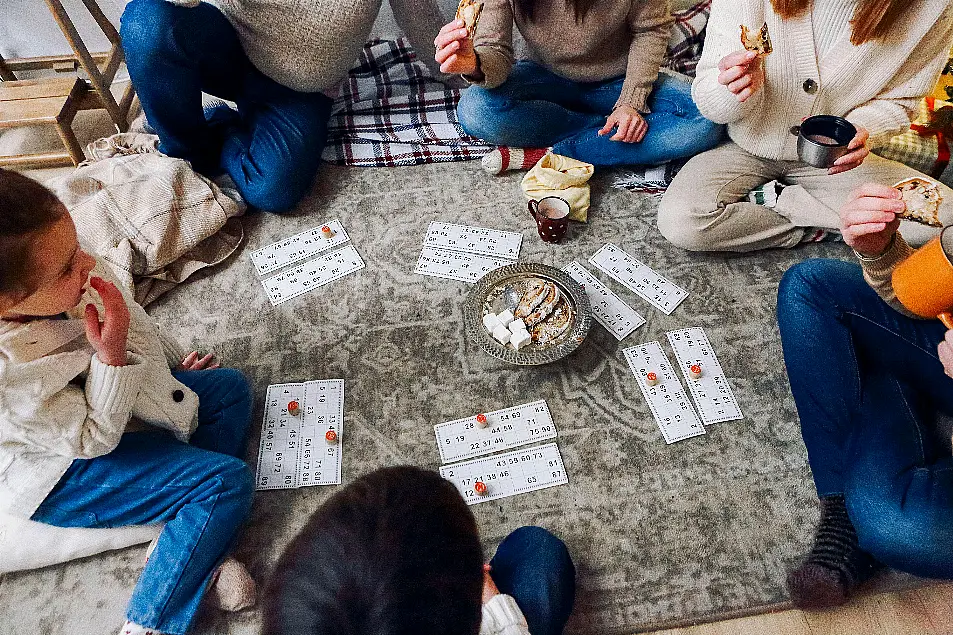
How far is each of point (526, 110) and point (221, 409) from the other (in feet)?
4.05

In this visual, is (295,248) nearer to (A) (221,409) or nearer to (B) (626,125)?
(A) (221,409)

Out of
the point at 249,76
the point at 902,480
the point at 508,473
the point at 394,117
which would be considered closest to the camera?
the point at 902,480

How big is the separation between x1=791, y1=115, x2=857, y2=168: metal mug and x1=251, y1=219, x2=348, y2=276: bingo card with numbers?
1.24 m

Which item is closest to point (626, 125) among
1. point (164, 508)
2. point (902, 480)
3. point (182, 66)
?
point (902, 480)

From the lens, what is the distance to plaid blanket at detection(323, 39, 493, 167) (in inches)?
81.3

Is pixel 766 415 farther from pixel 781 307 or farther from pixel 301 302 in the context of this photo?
pixel 301 302

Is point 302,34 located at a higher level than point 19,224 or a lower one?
lower

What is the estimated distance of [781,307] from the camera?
1.43m

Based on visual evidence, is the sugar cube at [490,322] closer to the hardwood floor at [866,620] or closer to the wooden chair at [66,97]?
the hardwood floor at [866,620]

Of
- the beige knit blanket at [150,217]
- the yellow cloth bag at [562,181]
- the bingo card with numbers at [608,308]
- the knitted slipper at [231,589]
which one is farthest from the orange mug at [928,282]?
the beige knit blanket at [150,217]

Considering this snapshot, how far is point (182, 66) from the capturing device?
1.77 metres

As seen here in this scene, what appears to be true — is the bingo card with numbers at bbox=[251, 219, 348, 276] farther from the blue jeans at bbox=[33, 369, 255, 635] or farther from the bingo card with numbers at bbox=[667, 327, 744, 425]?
the bingo card with numbers at bbox=[667, 327, 744, 425]

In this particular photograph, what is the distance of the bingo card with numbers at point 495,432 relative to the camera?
1.46 m

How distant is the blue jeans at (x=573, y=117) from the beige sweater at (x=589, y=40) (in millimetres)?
54
